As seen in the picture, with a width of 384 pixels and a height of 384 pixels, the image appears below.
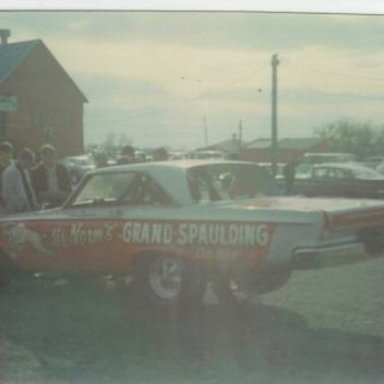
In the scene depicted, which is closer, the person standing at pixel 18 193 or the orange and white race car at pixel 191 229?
the orange and white race car at pixel 191 229

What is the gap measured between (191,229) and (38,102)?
4.45 feet

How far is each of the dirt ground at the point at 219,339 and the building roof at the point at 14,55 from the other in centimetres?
129

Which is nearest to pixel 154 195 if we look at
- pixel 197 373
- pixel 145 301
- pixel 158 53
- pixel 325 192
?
pixel 145 301

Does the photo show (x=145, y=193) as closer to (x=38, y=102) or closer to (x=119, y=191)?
(x=119, y=191)

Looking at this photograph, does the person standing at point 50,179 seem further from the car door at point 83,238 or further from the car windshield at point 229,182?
the car windshield at point 229,182

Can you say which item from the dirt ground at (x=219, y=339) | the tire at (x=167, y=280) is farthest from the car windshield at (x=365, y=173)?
the tire at (x=167, y=280)

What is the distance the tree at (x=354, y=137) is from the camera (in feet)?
13.1

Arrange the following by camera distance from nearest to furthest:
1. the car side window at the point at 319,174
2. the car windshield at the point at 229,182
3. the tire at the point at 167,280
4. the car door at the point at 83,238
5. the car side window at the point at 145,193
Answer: the car side window at the point at 319,174, the car windshield at the point at 229,182, the car side window at the point at 145,193, the car door at the point at 83,238, the tire at the point at 167,280

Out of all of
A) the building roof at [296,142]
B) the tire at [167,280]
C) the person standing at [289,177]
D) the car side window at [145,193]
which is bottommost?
the tire at [167,280]

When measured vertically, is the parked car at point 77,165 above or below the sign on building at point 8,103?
below

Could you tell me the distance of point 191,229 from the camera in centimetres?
527

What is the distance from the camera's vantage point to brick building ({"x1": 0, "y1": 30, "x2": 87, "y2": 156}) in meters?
3.93

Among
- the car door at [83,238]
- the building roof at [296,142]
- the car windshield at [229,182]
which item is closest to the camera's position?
the building roof at [296,142]

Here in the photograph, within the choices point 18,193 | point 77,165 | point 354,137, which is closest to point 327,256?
point 354,137
